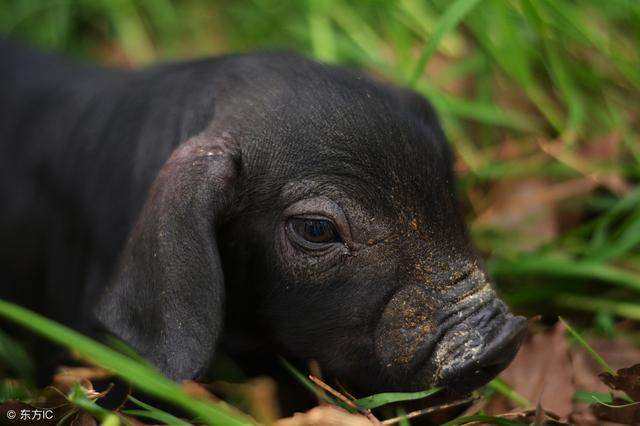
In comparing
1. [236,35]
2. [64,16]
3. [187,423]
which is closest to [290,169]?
[187,423]

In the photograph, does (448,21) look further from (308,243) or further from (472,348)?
(472,348)

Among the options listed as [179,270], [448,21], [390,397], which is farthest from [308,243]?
[448,21]

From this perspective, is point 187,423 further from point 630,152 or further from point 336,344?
point 630,152

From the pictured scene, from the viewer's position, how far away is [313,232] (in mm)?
3098

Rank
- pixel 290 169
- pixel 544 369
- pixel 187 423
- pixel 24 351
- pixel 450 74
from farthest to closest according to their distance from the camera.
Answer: pixel 450 74, pixel 24 351, pixel 544 369, pixel 290 169, pixel 187 423

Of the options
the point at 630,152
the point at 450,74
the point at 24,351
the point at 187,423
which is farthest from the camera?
the point at 450,74

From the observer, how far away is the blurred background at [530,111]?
4141mm

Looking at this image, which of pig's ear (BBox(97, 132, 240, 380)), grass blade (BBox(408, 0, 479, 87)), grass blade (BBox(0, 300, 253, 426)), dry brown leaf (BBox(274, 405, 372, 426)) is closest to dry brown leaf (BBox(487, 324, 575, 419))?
dry brown leaf (BBox(274, 405, 372, 426))

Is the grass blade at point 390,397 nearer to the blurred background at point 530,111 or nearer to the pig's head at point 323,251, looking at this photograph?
the pig's head at point 323,251

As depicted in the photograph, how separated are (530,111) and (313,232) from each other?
8.67 ft

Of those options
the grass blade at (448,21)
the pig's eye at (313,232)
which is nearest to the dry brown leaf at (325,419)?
the pig's eye at (313,232)

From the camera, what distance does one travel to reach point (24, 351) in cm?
427

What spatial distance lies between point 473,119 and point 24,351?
8.69ft

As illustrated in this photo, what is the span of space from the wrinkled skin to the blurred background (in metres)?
0.78
